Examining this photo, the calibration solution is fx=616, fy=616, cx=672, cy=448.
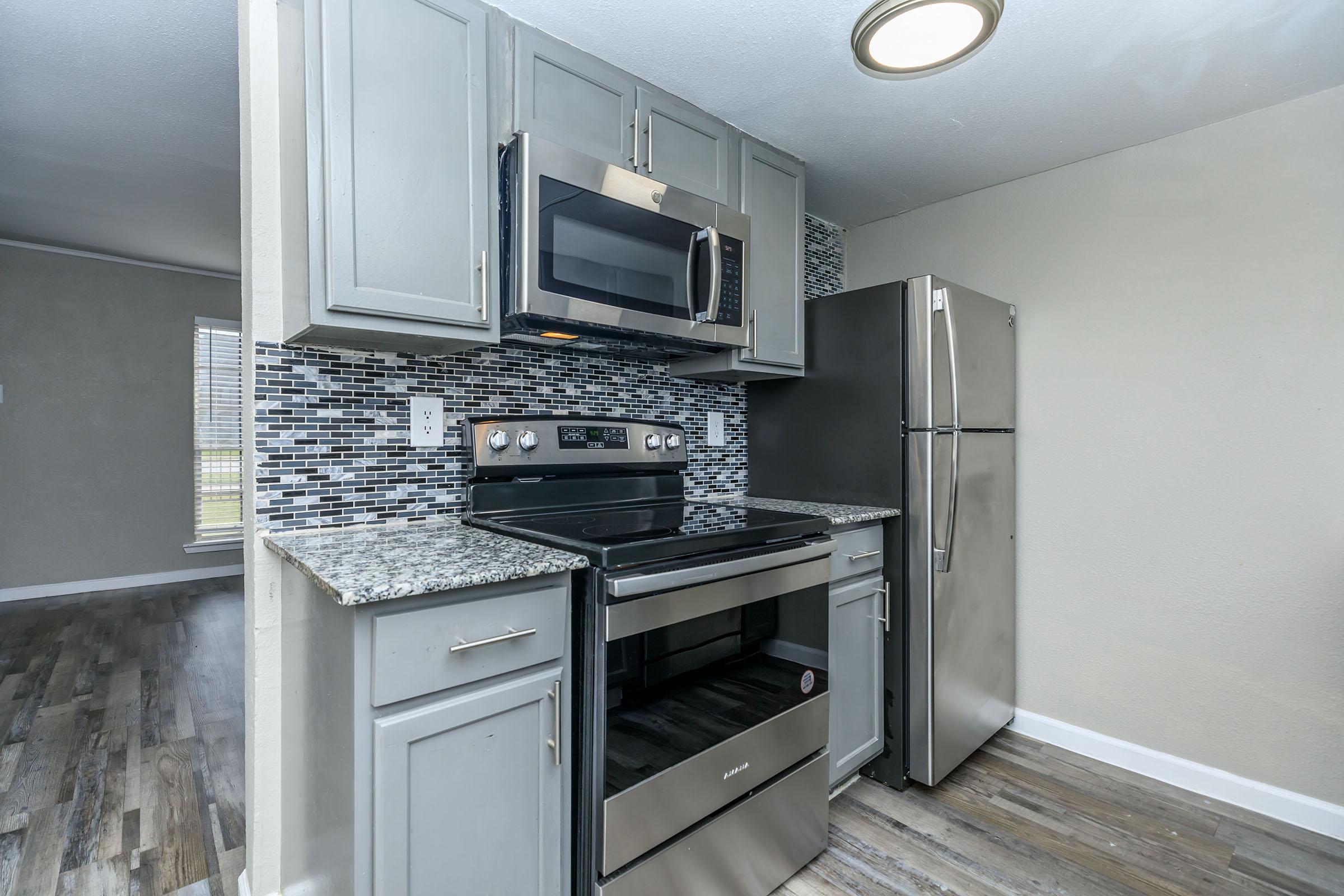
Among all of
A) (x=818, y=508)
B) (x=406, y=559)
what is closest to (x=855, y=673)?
(x=818, y=508)

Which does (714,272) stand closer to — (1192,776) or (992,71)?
(992,71)

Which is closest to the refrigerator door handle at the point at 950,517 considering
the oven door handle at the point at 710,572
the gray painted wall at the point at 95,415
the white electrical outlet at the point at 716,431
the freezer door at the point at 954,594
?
the freezer door at the point at 954,594

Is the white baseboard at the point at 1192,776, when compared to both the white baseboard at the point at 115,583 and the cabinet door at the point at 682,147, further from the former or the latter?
the white baseboard at the point at 115,583

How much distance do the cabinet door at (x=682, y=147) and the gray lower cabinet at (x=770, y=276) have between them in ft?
0.41

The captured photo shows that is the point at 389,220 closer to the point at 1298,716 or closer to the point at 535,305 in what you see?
the point at 535,305

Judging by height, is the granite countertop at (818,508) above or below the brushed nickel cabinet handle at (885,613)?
above

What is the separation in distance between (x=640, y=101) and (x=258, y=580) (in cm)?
167

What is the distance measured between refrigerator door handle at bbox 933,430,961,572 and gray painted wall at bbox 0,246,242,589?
5430 mm

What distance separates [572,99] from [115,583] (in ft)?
17.2

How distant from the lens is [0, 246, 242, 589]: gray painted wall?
13.9 feet

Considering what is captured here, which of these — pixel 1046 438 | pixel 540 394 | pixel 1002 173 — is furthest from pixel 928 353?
pixel 540 394

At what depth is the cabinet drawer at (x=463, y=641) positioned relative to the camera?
1.03 m

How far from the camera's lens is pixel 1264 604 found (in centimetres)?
203

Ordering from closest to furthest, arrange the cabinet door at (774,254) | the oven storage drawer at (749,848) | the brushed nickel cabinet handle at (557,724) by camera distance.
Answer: the brushed nickel cabinet handle at (557,724) → the oven storage drawer at (749,848) → the cabinet door at (774,254)
